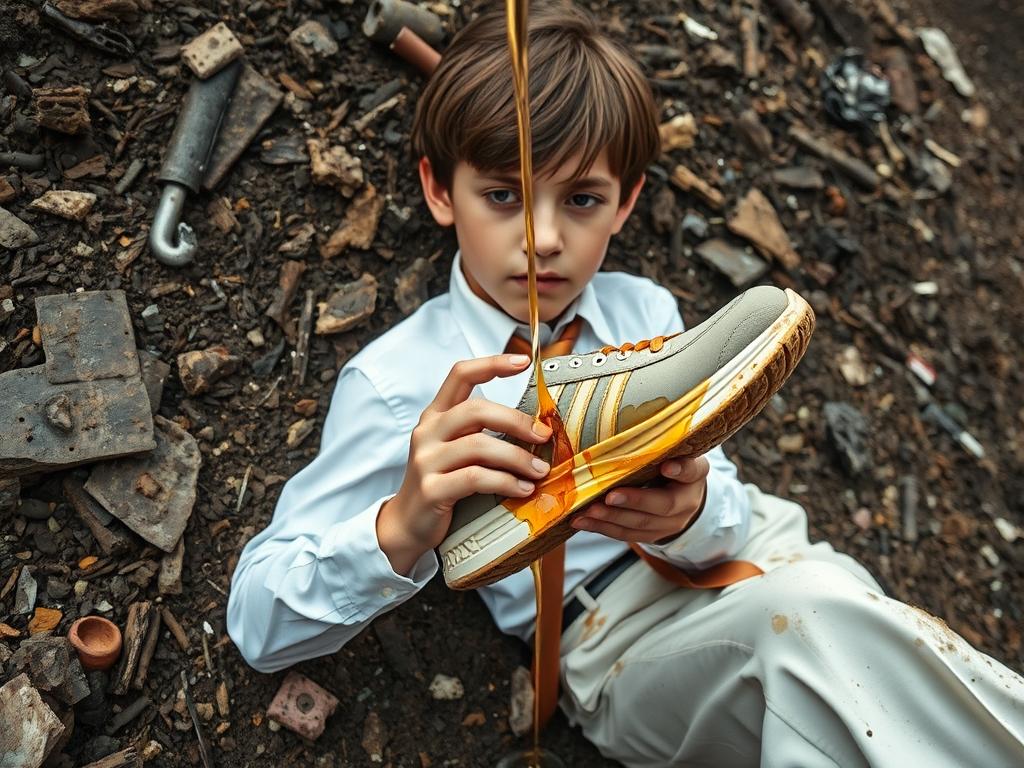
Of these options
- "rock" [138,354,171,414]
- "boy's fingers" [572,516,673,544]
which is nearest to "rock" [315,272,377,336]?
"rock" [138,354,171,414]

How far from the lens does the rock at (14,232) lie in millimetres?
1608

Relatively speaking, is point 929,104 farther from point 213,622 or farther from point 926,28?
point 213,622

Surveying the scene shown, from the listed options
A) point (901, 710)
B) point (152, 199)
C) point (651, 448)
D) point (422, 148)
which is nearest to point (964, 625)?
point (901, 710)

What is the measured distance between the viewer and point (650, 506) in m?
1.30

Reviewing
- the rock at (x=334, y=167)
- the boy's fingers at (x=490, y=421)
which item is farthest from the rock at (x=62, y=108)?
the boy's fingers at (x=490, y=421)

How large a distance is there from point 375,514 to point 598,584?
575 millimetres

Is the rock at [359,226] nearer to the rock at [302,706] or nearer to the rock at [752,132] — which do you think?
the rock at [302,706]

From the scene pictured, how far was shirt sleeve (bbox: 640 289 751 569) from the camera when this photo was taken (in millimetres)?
1537

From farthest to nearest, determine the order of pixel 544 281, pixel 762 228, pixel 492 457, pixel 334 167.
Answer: pixel 762 228 → pixel 334 167 → pixel 544 281 → pixel 492 457

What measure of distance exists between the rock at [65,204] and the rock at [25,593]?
638 millimetres

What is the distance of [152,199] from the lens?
1761 millimetres

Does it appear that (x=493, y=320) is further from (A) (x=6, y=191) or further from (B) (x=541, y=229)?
(A) (x=6, y=191)

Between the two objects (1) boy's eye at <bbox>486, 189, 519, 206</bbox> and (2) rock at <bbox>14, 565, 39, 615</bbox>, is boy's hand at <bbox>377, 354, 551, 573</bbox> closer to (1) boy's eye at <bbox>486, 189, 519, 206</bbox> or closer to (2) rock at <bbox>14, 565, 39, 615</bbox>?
(1) boy's eye at <bbox>486, 189, 519, 206</bbox>

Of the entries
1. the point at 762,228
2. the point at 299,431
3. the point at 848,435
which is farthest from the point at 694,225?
the point at 299,431
